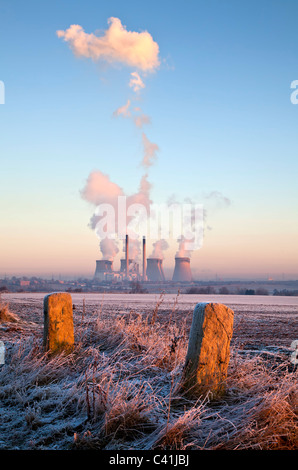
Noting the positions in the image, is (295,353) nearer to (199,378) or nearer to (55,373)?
(199,378)

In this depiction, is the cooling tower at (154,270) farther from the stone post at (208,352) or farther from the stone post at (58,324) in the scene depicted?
the stone post at (208,352)

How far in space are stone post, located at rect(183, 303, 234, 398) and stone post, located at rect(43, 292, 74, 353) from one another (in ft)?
7.46

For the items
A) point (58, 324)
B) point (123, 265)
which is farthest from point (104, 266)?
point (58, 324)

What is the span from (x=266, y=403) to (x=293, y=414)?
0.25m

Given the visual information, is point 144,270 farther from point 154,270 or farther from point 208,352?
point 208,352

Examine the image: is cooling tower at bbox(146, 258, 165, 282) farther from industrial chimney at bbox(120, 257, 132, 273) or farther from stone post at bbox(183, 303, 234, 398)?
stone post at bbox(183, 303, 234, 398)

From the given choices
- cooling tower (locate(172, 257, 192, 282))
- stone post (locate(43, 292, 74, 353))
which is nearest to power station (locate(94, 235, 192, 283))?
cooling tower (locate(172, 257, 192, 282))

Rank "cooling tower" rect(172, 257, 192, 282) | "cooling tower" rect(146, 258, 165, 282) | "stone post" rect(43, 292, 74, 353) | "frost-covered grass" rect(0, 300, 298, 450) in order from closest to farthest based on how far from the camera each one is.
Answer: "frost-covered grass" rect(0, 300, 298, 450) → "stone post" rect(43, 292, 74, 353) → "cooling tower" rect(172, 257, 192, 282) → "cooling tower" rect(146, 258, 165, 282)

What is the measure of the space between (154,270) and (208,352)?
10438cm

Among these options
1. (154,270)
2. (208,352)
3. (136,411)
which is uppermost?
(154,270)

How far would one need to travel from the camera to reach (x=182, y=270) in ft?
347

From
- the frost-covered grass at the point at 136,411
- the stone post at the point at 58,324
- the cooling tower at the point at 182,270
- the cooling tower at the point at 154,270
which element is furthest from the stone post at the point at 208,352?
the cooling tower at the point at 154,270

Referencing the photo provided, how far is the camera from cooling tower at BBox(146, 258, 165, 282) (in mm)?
107812

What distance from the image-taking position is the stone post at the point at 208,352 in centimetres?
420
